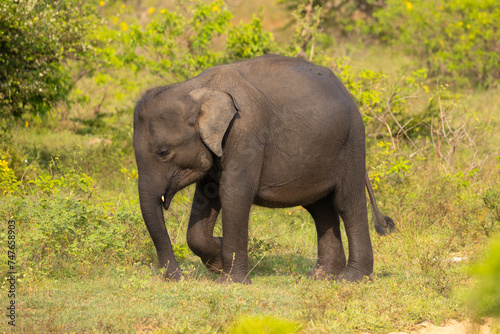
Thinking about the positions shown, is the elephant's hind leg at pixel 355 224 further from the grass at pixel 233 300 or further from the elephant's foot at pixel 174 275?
the elephant's foot at pixel 174 275

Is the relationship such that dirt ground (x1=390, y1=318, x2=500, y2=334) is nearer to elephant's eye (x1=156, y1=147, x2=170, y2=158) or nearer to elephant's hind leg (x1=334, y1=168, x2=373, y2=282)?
elephant's hind leg (x1=334, y1=168, x2=373, y2=282)

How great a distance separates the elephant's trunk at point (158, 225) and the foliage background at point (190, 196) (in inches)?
6.1

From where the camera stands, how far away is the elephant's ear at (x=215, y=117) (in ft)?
18.6

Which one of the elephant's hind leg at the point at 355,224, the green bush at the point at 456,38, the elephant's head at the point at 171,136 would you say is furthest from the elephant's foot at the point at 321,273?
the green bush at the point at 456,38

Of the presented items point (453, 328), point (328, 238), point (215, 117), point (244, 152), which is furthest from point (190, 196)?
point (453, 328)

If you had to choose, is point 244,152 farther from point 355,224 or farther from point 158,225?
point 355,224

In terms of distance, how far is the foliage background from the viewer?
513 centimetres

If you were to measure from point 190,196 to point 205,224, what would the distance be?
2836 mm

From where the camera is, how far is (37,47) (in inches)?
361

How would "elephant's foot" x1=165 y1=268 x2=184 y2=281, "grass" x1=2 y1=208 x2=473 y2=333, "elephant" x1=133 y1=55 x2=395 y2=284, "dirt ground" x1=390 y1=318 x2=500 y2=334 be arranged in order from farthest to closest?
1. "elephant's foot" x1=165 y1=268 x2=184 y2=281
2. "elephant" x1=133 y1=55 x2=395 y2=284
3. "dirt ground" x1=390 y1=318 x2=500 y2=334
4. "grass" x1=2 y1=208 x2=473 y2=333

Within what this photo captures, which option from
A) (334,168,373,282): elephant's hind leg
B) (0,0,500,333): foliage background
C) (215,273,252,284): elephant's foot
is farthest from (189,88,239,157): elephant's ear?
(334,168,373,282): elephant's hind leg

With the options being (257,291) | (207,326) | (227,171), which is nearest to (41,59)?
(227,171)

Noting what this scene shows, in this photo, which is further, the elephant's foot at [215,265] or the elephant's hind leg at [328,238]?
the elephant's hind leg at [328,238]

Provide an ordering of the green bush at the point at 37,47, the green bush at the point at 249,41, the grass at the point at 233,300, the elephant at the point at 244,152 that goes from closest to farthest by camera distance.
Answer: the grass at the point at 233,300, the elephant at the point at 244,152, the green bush at the point at 37,47, the green bush at the point at 249,41
